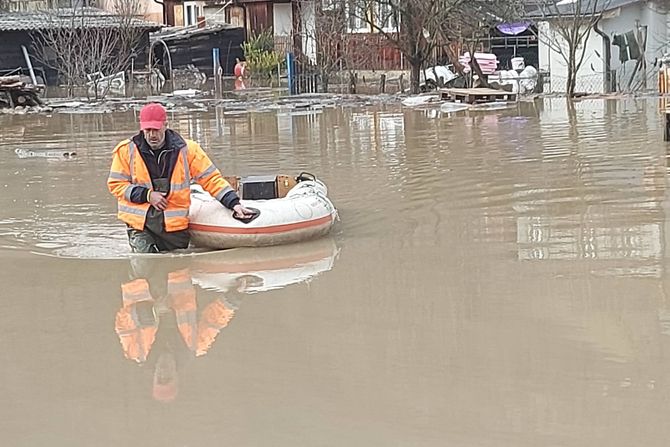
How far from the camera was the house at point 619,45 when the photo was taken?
103 feet

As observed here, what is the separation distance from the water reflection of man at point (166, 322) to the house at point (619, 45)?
25.1 meters

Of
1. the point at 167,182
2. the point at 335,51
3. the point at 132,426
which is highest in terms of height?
the point at 335,51

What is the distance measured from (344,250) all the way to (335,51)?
2787 cm

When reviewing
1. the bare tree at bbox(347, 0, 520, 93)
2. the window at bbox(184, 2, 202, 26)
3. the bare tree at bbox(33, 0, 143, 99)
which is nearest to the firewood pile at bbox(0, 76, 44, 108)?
the bare tree at bbox(33, 0, 143, 99)

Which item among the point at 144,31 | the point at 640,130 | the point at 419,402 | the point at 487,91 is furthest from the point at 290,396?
the point at 144,31

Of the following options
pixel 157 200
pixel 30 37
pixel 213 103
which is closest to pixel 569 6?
pixel 213 103

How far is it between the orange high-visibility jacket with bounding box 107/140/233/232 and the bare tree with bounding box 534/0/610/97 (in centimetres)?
2199

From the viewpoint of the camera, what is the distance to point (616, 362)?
5.51 meters

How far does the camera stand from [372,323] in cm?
645

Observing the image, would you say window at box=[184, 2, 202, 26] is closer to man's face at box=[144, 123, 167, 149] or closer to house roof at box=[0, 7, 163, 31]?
house roof at box=[0, 7, 163, 31]

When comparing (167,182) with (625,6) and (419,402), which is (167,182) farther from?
(625,6)

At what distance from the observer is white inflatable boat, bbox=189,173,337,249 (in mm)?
8609

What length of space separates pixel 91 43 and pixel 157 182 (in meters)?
28.7

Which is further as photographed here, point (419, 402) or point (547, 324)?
point (547, 324)
